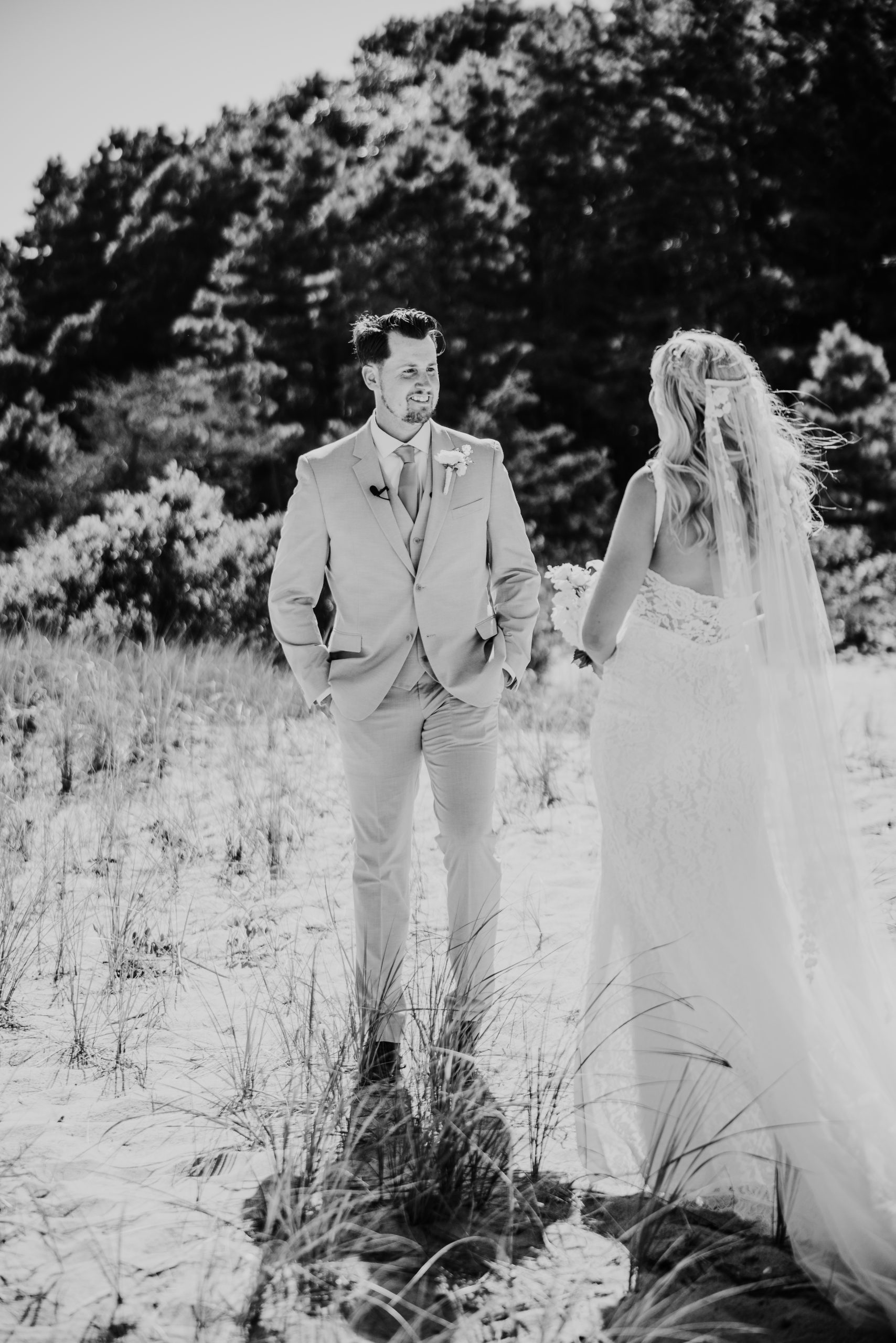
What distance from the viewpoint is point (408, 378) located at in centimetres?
333

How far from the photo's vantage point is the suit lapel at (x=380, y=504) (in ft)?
11.0

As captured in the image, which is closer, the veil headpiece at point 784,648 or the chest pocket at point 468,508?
the veil headpiece at point 784,648

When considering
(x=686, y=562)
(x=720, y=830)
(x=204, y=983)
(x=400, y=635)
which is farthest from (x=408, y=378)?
(x=204, y=983)

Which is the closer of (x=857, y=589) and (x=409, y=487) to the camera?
(x=409, y=487)

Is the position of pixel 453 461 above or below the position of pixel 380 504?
above

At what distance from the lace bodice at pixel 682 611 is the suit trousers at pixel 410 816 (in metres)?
0.68

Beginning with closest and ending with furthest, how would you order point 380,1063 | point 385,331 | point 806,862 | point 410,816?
point 806,862
point 380,1063
point 385,331
point 410,816

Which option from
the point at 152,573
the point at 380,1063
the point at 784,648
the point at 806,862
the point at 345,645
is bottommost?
the point at 380,1063

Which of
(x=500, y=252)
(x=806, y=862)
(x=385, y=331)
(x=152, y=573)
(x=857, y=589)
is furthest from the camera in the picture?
(x=500, y=252)

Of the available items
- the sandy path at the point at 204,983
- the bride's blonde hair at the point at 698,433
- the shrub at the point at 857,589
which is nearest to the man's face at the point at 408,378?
the bride's blonde hair at the point at 698,433

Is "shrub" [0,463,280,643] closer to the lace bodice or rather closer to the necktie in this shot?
the necktie

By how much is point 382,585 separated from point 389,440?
0.46 metres

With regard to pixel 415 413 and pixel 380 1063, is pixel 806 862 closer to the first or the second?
pixel 380 1063

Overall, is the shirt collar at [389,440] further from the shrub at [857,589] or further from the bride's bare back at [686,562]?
the shrub at [857,589]
